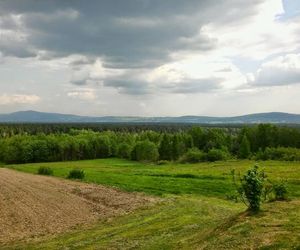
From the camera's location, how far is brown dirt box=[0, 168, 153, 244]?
31922 mm

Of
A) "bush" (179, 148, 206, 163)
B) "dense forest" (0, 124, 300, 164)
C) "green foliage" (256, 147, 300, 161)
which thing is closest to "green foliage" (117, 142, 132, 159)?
"dense forest" (0, 124, 300, 164)

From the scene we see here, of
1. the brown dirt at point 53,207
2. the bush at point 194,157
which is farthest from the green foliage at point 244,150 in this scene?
the brown dirt at point 53,207

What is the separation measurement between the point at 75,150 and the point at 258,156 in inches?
2955

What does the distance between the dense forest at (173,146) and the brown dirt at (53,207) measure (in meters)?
66.5

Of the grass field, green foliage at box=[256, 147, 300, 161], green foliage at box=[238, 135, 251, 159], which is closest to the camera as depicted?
the grass field

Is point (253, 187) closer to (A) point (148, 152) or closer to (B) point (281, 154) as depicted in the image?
(B) point (281, 154)

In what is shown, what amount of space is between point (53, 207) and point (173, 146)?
101207mm

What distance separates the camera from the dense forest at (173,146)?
122m

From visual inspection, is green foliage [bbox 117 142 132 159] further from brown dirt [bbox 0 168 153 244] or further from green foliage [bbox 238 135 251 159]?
brown dirt [bbox 0 168 153 244]

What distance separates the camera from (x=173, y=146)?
460 ft

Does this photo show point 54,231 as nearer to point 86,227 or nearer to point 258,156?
point 86,227

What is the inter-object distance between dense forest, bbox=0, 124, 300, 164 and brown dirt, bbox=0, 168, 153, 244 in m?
66.5

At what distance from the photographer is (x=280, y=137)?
130 meters

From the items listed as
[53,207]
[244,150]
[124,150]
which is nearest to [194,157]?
[244,150]
